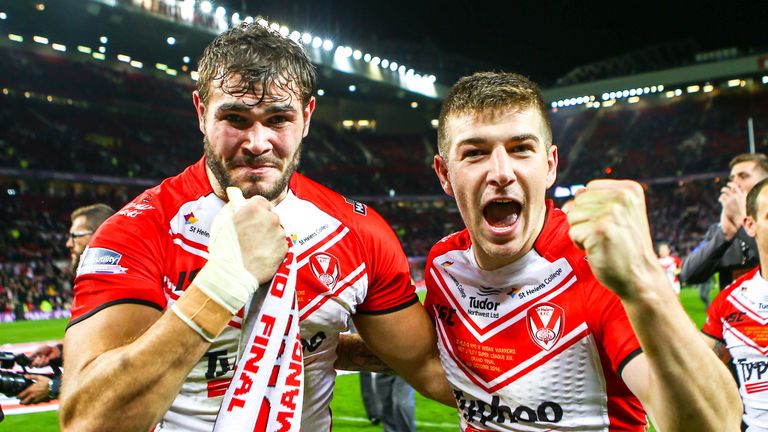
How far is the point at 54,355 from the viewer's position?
15.8ft

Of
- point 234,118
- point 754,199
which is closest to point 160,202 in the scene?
point 234,118

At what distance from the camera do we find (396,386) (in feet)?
18.5

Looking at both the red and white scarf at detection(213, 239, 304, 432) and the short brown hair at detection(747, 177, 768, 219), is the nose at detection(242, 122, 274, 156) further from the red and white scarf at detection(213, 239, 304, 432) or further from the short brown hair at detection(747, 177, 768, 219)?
the short brown hair at detection(747, 177, 768, 219)

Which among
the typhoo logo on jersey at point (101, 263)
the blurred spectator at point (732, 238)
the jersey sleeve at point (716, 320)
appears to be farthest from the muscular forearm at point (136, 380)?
the blurred spectator at point (732, 238)

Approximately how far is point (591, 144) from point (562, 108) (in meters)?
3.24

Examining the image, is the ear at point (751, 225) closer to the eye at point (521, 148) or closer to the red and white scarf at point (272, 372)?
the eye at point (521, 148)

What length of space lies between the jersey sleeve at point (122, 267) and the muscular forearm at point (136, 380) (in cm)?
27

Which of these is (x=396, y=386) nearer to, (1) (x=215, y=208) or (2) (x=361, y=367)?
(2) (x=361, y=367)

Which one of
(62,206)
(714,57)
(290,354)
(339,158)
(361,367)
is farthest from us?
(339,158)

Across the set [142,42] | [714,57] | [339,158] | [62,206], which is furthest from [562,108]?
[62,206]

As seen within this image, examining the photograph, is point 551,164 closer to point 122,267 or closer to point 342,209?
point 342,209

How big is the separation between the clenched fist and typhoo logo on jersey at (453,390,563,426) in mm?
781

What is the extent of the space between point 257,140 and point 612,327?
4.65ft

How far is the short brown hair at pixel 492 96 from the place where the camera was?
2338 mm
